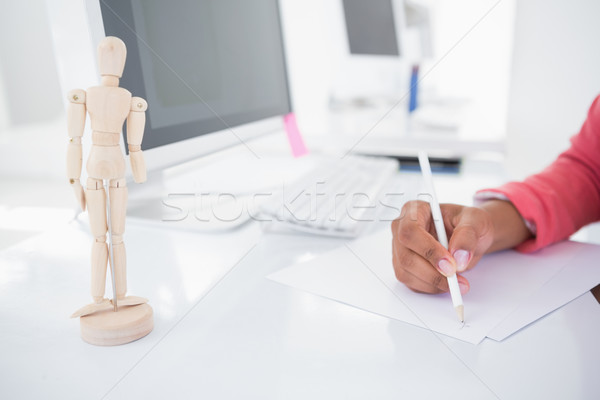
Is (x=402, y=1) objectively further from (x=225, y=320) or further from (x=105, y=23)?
(x=225, y=320)

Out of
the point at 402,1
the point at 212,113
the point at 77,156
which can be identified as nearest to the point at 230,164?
the point at 212,113

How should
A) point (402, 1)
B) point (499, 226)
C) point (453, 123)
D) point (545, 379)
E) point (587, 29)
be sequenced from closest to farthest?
point (545, 379)
point (499, 226)
point (587, 29)
point (453, 123)
point (402, 1)

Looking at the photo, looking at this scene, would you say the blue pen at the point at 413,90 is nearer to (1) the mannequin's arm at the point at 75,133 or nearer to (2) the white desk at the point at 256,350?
(2) the white desk at the point at 256,350

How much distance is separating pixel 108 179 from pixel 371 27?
4.48 feet

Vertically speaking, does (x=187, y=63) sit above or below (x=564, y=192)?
above

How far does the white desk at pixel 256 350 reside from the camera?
0.30 meters

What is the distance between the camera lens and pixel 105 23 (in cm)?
46

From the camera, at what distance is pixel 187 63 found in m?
0.58

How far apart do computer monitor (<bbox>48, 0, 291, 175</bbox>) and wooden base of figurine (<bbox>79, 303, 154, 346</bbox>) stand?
20cm

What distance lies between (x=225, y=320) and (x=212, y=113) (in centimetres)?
34

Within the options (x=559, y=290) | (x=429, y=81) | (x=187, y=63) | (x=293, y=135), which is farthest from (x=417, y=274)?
(x=429, y=81)

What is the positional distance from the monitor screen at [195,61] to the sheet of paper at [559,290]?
1.40 ft

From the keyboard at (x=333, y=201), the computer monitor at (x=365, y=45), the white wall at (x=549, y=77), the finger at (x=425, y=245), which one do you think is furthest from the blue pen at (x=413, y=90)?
the finger at (x=425, y=245)

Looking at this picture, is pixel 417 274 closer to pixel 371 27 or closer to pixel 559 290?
pixel 559 290
